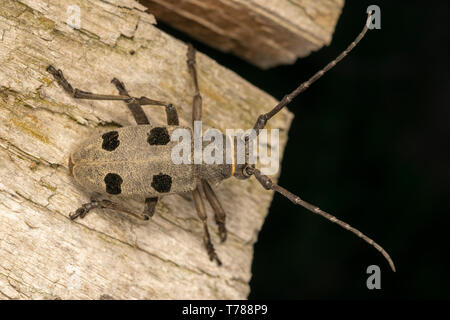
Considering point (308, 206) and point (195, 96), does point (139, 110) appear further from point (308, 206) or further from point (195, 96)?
point (308, 206)

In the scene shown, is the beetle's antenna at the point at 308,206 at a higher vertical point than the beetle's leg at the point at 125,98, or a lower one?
lower

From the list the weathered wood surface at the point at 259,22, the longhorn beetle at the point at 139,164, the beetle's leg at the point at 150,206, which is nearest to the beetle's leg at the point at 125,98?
the longhorn beetle at the point at 139,164

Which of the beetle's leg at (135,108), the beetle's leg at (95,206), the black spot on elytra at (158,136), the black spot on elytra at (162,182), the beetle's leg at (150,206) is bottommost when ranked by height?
the beetle's leg at (95,206)

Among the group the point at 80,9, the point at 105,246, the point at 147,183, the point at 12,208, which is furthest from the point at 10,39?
the point at 105,246

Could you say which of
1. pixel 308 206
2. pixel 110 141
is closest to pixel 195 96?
pixel 110 141

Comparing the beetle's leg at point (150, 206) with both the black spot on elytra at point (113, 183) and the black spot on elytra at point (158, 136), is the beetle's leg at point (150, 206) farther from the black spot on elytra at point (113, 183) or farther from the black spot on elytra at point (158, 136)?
the black spot on elytra at point (158, 136)

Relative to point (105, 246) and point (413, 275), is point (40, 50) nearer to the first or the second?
point (105, 246)
